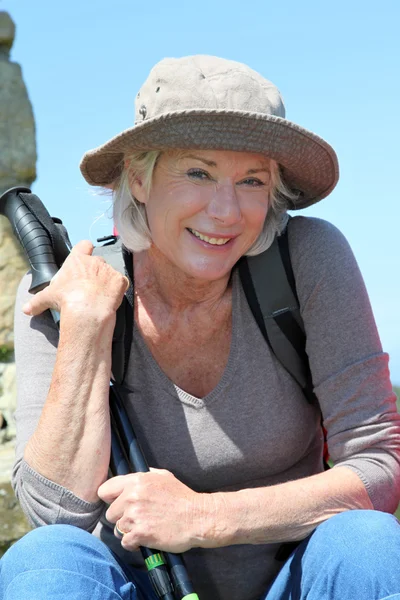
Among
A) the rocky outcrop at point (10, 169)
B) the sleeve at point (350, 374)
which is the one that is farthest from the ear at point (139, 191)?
the rocky outcrop at point (10, 169)

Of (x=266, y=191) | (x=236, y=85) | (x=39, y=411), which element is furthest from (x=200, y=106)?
(x=39, y=411)

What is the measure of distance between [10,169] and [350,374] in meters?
4.31

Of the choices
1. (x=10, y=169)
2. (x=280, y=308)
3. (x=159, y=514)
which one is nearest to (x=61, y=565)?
(x=159, y=514)

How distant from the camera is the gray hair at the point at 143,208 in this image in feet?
7.07

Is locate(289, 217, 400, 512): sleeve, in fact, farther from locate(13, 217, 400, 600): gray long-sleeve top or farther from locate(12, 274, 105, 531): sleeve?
locate(12, 274, 105, 531): sleeve

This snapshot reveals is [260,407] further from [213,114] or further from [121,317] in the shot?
[213,114]

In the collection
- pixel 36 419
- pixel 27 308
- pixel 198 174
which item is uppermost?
pixel 198 174

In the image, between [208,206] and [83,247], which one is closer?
[208,206]

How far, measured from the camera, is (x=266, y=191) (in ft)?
6.98

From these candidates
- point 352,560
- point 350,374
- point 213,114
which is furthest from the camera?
point 350,374

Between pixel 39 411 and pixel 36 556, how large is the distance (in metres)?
0.45

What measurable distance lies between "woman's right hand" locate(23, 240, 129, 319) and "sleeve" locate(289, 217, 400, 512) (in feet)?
1.53

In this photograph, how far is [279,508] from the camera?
1.88 m

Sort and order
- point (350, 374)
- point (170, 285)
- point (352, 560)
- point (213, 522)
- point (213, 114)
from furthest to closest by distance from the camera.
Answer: point (170, 285) → point (350, 374) → point (213, 114) → point (213, 522) → point (352, 560)
